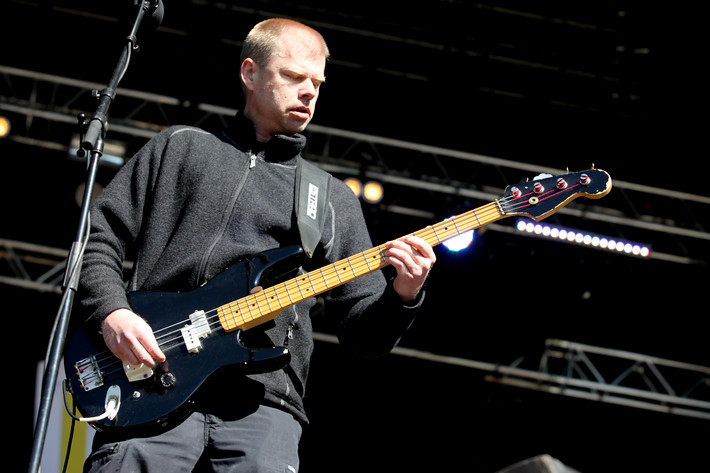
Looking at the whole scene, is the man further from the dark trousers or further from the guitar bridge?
the guitar bridge

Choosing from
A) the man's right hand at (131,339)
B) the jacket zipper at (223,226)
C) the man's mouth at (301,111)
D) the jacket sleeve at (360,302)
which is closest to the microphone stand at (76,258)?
the man's right hand at (131,339)

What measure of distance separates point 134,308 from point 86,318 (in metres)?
0.16

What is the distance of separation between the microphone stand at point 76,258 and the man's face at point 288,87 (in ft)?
1.74

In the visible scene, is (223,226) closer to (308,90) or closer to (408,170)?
(308,90)

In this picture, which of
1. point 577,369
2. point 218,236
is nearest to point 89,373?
point 218,236

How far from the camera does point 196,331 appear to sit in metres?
2.50

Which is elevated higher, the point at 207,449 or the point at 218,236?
the point at 218,236

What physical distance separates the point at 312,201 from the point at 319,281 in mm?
323

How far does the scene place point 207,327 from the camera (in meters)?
2.51

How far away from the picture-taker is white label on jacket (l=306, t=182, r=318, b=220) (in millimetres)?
Answer: 2834

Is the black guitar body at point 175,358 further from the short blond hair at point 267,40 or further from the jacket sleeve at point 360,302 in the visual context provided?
the short blond hair at point 267,40

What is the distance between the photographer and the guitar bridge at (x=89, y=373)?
2.44 m

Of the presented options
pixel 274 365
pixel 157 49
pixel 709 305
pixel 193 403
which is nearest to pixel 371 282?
pixel 274 365

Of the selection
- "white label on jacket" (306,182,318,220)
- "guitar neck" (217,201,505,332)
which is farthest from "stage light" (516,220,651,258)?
"white label on jacket" (306,182,318,220)
